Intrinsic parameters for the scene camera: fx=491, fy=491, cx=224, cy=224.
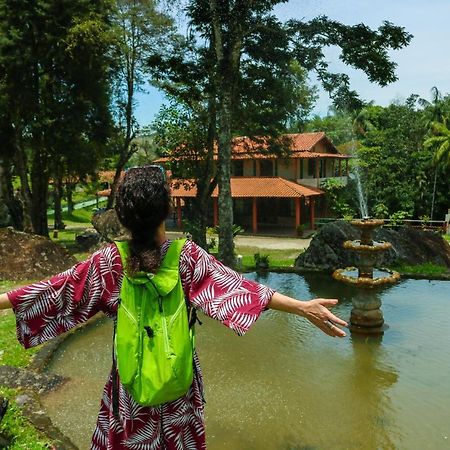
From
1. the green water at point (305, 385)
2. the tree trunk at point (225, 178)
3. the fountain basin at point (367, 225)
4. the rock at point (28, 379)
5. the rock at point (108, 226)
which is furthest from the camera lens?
the rock at point (108, 226)

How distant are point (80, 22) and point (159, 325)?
19019 millimetres

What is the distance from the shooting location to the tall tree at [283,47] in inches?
508

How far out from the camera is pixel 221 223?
13.6 meters

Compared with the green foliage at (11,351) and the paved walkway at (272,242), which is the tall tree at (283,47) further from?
the paved walkway at (272,242)

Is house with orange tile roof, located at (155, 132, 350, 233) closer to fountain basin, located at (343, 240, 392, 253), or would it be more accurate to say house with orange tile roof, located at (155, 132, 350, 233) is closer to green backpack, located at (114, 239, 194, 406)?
fountain basin, located at (343, 240, 392, 253)

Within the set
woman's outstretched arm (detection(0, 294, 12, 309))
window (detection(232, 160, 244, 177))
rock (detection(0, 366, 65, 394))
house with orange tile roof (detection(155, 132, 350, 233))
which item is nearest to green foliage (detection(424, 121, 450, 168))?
house with orange tile roof (detection(155, 132, 350, 233))

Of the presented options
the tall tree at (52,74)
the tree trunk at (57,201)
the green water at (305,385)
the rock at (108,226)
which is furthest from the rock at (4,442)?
the tree trunk at (57,201)

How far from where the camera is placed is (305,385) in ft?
17.2

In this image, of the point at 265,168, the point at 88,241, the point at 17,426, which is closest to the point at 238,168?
the point at 265,168

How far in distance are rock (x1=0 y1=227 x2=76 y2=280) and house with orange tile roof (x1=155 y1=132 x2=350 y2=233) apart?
2044 cm

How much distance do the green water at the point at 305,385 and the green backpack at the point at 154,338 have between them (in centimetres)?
231

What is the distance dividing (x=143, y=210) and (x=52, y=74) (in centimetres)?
1995

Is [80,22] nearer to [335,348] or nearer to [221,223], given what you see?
[221,223]

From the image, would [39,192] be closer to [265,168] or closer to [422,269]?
[422,269]
